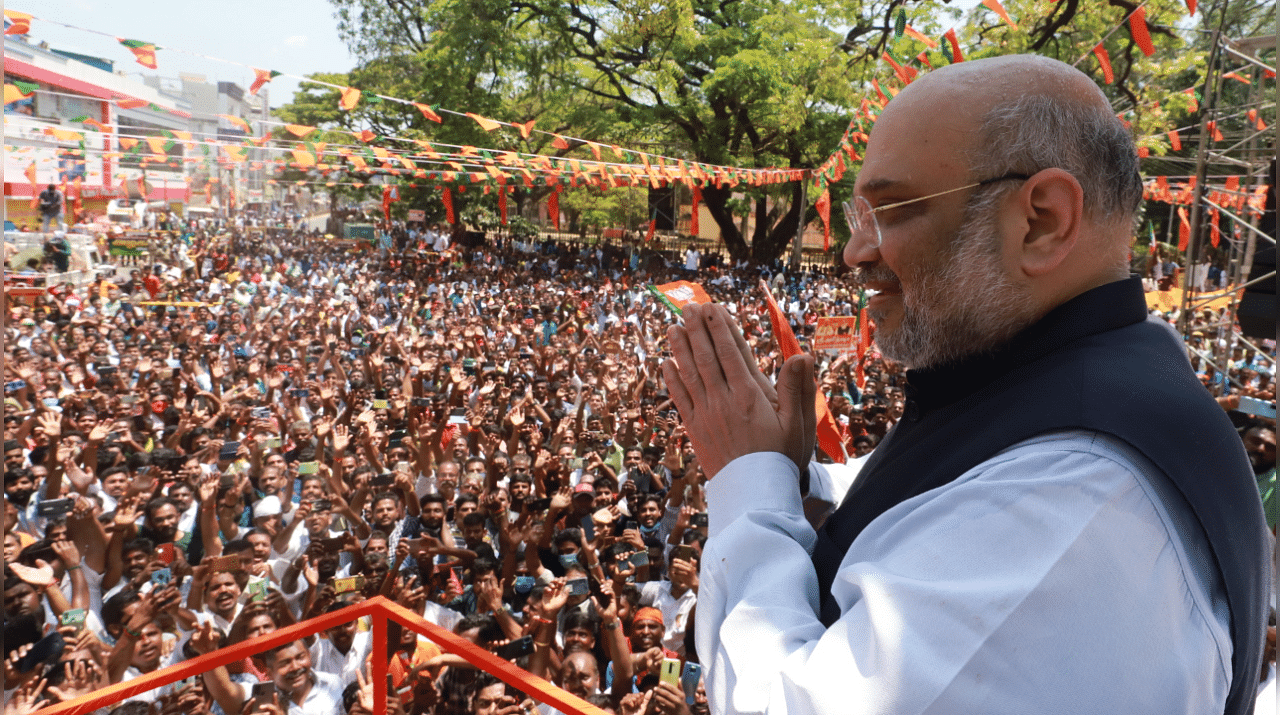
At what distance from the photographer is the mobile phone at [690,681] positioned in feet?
11.0

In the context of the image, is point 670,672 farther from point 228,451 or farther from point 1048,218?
point 228,451

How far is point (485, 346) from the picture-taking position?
32.4ft

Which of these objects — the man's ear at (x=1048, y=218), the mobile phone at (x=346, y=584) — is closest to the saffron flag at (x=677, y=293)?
the man's ear at (x=1048, y=218)

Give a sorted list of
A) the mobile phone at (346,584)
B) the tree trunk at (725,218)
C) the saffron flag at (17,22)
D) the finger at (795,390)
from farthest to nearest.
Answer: the tree trunk at (725,218) < the saffron flag at (17,22) < the mobile phone at (346,584) < the finger at (795,390)

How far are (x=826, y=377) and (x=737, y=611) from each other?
764cm

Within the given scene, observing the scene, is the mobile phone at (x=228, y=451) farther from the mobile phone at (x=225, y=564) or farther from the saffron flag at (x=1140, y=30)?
the saffron flag at (x=1140, y=30)

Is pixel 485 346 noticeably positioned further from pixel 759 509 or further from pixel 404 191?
pixel 404 191


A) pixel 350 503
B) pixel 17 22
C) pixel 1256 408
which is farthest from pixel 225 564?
pixel 1256 408

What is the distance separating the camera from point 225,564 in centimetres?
400

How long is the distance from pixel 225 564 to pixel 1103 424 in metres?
4.19

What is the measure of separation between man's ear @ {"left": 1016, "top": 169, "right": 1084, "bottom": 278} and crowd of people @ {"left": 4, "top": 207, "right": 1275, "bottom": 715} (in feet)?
5.29

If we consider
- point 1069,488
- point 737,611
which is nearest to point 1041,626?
point 1069,488

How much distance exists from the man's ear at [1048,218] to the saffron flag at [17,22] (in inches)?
271

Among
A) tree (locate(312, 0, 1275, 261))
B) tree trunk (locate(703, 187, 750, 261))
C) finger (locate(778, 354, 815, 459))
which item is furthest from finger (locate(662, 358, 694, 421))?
tree trunk (locate(703, 187, 750, 261))
